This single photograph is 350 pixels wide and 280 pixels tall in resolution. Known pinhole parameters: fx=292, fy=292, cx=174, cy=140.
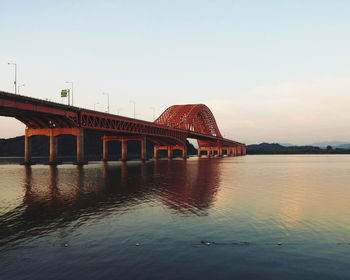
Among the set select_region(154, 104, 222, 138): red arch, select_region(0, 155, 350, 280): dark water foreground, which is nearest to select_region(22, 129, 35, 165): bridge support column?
select_region(0, 155, 350, 280): dark water foreground

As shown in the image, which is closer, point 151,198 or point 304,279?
point 304,279

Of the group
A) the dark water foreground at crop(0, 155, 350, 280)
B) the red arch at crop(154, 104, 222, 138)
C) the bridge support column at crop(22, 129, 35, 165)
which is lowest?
the dark water foreground at crop(0, 155, 350, 280)

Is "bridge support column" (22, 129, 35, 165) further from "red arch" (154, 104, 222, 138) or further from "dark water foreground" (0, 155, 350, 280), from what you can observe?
"red arch" (154, 104, 222, 138)

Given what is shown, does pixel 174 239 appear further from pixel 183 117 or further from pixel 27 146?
pixel 183 117

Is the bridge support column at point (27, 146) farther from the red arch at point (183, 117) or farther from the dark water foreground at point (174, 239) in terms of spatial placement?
the red arch at point (183, 117)

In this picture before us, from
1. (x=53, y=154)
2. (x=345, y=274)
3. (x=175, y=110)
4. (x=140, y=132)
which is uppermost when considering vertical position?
(x=175, y=110)

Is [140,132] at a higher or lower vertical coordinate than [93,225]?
higher

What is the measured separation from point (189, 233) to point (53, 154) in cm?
7742

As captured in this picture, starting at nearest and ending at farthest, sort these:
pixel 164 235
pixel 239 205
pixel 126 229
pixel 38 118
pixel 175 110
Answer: pixel 164 235 < pixel 126 229 < pixel 239 205 < pixel 38 118 < pixel 175 110

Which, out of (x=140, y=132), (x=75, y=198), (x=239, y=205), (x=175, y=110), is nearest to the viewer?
(x=239, y=205)

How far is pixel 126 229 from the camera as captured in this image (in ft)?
53.3

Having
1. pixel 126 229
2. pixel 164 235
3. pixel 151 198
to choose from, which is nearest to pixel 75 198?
pixel 151 198

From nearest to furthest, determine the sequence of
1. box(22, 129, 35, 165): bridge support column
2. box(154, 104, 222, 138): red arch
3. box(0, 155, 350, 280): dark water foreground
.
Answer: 1. box(0, 155, 350, 280): dark water foreground
2. box(22, 129, 35, 165): bridge support column
3. box(154, 104, 222, 138): red arch

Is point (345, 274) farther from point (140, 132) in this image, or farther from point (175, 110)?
point (175, 110)
